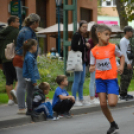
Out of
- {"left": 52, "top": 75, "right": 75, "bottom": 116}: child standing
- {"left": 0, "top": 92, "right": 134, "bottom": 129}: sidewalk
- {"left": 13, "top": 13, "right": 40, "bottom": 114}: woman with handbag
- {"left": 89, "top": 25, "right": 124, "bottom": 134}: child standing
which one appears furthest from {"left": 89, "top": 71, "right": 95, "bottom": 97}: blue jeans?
{"left": 89, "top": 25, "right": 124, "bottom": 134}: child standing

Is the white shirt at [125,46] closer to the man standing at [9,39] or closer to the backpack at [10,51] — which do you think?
the man standing at [9,39]

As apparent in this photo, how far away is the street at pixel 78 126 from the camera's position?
21.2 ft

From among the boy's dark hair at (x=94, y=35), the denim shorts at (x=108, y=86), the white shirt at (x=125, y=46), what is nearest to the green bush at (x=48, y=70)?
the white shirt at (x=125, y=46)

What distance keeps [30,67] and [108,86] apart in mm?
1757

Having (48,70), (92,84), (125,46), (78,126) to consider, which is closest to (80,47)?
(92,84)

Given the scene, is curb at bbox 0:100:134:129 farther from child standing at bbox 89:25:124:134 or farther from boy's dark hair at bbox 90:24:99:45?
child standing at bbox 89:25:124:134

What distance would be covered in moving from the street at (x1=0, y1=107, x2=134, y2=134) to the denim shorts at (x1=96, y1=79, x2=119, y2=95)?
72 cm

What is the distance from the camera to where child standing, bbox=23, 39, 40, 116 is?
23.7 feet

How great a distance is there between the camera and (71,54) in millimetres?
8773

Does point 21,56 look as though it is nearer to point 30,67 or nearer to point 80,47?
point 30,67

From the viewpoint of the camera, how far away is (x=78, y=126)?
6945mm

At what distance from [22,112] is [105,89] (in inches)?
85.7

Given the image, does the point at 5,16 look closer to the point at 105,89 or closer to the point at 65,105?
the point at 65,105

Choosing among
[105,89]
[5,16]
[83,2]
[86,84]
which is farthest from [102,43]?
[83,2]
